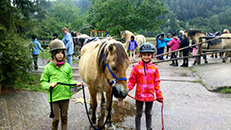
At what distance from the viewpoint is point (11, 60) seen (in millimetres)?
4570

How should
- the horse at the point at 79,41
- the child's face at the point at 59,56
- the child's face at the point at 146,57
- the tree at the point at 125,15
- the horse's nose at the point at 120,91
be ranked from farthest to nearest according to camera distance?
the tree at the point at 125,15
the horse at the point at 79,41
the child's face at the point at 146,57
the child's face at the point at 59,56
the horse's nose at the point at 120,91

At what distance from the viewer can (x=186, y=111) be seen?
12.7 feet

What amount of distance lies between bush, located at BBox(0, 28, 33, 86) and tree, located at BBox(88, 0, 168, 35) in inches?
513

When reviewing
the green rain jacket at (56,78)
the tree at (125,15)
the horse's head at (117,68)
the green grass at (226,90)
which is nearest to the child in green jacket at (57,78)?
the green rain jacket at (56,78)

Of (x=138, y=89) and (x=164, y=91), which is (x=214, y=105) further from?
(x=138, y=89)

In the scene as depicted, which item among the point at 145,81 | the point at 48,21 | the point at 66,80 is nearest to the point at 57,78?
the point at 66,80

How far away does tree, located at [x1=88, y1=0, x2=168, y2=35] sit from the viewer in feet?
56.1

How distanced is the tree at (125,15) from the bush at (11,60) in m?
13.0

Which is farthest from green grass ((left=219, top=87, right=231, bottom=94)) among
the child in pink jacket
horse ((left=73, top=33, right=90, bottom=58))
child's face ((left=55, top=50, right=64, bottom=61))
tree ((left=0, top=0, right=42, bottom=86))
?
horse ((left=73, top=33, right=90, bottom=58))

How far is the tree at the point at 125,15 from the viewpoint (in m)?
17.1

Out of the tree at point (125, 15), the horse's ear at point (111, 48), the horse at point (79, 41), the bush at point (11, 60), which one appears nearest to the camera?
the horse's ear at point (111, 48)

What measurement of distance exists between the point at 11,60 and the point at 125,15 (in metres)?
14.9

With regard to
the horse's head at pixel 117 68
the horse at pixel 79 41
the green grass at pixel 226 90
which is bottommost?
the green grass at pixel 226 90

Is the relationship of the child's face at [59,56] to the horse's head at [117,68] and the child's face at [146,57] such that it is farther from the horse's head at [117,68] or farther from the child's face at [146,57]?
the child's face at [146,57]
